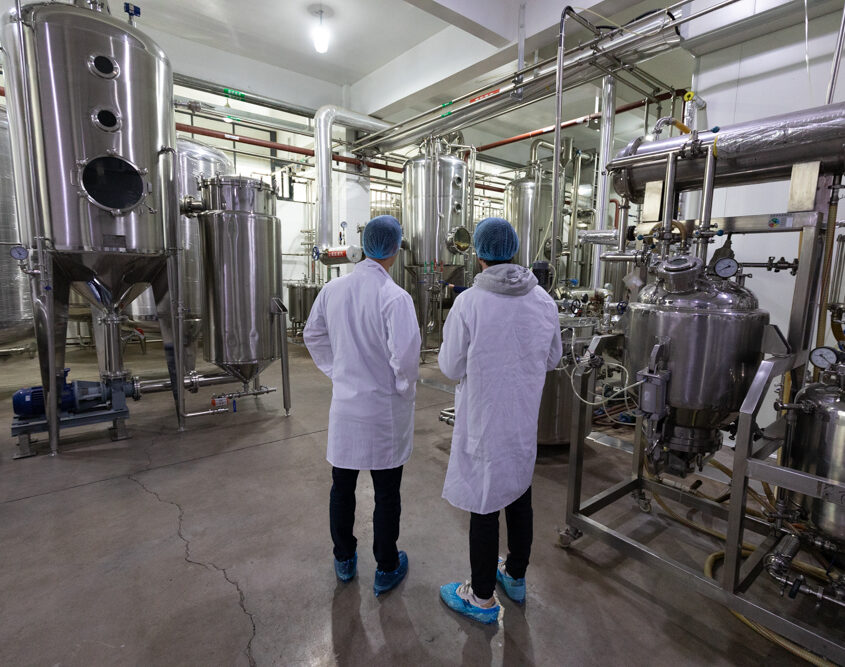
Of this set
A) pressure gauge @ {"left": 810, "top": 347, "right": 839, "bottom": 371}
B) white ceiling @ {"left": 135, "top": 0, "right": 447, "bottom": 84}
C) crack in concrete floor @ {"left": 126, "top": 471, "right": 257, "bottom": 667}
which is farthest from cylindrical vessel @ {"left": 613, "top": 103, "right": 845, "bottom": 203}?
white ceiling @ {"left": 135, "top": 0, "right": 447, "bottom": 84}

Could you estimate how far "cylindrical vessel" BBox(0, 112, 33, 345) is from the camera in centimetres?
333

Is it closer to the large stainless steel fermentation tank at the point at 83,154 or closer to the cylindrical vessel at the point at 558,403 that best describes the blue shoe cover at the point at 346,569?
the cylindrical vessel at the point at 558,403

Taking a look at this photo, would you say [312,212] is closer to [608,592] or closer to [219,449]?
[219,449]

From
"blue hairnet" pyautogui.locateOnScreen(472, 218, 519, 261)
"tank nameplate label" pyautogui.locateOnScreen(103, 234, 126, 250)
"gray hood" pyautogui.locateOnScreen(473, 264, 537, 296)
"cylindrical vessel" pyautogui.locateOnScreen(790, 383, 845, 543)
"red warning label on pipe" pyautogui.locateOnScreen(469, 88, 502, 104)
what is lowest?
"cylindrical vessel" pyautogui.locateOnScreen(790, 383, 845, 543)

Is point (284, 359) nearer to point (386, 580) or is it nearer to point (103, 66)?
point (103, 66)

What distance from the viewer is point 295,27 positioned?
4371 mm

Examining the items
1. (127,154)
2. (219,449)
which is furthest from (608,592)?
(127,154)

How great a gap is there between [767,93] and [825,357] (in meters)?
2.09

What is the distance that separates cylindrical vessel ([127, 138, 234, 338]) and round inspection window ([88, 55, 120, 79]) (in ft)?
4.39

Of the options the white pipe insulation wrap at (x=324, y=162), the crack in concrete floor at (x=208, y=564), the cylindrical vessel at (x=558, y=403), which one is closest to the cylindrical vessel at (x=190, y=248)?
the white pipe insulation wrap at (x=324, y=162)

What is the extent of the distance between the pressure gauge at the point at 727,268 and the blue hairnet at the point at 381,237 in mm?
1124

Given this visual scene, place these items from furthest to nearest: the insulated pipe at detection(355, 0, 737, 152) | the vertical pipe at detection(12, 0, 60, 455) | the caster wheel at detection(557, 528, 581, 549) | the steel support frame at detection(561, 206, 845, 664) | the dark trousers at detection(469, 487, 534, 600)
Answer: the insulated pipe at detection(355, 0, 737, 152), the vertical pipe at detection(12, 0, 60, 455), the caster wheel at detection(557, 528, 581, 549), the dark trousers at detection(469, 487, 534, 600), the steel support frame at detection(561, 206, 845, 664)

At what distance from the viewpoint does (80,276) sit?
2.68 m

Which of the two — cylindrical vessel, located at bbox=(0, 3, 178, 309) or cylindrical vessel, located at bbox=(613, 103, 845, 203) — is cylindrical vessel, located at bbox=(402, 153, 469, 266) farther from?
cylindrical vessel, located at bbox=(613, 103, 845, 203)
